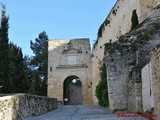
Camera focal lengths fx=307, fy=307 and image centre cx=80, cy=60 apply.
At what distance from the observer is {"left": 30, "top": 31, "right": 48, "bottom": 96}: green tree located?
3765 cm

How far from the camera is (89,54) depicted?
35.3 metres

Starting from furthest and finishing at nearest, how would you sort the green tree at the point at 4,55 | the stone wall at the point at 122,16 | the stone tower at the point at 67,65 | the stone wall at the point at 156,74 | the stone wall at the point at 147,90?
1. the stone tower at the point at 67,65
2. the green tree at the point at 4,55
3. the stone wall at the point at 122,16
4. the stone wall at the point at 147,90
5. the stone wall at the point at 156,74

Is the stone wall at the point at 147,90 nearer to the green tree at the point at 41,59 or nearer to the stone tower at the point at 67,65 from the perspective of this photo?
the green tree at the point at 41,59

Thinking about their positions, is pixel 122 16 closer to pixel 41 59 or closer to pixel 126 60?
pixel 126 60

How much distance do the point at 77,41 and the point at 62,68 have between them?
3610 millimetres

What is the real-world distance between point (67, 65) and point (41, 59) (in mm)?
10889

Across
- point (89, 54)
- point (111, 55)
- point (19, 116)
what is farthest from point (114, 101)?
point (89, 54)

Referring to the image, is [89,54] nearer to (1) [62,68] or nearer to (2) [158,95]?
(1) [62,68]

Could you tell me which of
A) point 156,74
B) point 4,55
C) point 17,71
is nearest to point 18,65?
point 17,71

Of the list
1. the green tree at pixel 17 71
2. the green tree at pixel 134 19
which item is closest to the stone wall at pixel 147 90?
the green tree at pixel 134 19

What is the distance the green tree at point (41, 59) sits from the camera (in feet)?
124

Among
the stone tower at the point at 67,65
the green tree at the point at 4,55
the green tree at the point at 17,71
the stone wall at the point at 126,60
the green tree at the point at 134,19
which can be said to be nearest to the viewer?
the stone wall at the point at 126,60

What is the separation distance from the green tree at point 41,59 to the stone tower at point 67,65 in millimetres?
1794

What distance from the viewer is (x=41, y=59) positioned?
1786 inches
